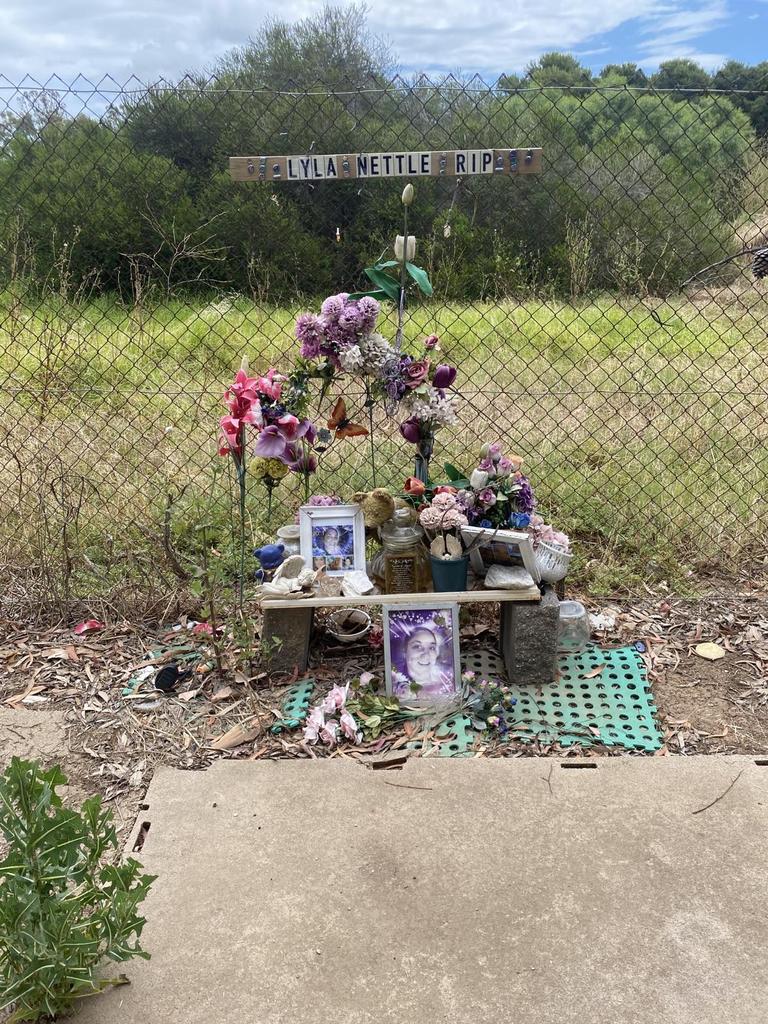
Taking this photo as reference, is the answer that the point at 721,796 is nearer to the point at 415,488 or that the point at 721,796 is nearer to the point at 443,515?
the point at 443,515

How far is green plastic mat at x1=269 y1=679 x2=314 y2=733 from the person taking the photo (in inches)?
97.9

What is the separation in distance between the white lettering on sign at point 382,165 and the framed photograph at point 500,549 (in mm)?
1172

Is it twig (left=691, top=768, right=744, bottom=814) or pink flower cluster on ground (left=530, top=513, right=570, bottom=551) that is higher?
pink flower cluster on ground (left=530, top=513, right=570, bottom=551)

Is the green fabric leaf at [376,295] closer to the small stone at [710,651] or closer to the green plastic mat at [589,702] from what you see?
the green plastic mat at [589,702]

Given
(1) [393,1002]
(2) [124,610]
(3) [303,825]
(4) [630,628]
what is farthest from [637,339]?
(1) [393,1002]

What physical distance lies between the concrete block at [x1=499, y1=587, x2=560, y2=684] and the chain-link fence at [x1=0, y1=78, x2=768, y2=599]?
0.83 meters

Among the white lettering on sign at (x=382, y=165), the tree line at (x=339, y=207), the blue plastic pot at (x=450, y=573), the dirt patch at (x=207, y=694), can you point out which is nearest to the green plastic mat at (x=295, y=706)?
the dirt patch at (x=207, y=694)

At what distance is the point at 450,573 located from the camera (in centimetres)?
260

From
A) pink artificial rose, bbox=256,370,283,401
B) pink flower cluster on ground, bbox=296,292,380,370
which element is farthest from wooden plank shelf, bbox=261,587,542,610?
pink flower cluster on ground, bbox=296,292,380,370

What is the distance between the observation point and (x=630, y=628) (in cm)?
304

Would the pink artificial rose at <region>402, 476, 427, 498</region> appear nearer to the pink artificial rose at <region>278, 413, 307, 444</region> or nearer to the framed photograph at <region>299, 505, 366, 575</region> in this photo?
the framed photograph at <region>299, 505, 366, 575</region>

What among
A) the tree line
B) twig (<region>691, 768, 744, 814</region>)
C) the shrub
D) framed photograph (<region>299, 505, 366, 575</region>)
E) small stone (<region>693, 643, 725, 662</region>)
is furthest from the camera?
the tree line

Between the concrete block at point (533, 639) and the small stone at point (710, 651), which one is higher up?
the concrete block at point (533, 639)

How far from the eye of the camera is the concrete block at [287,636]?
2674 mm
